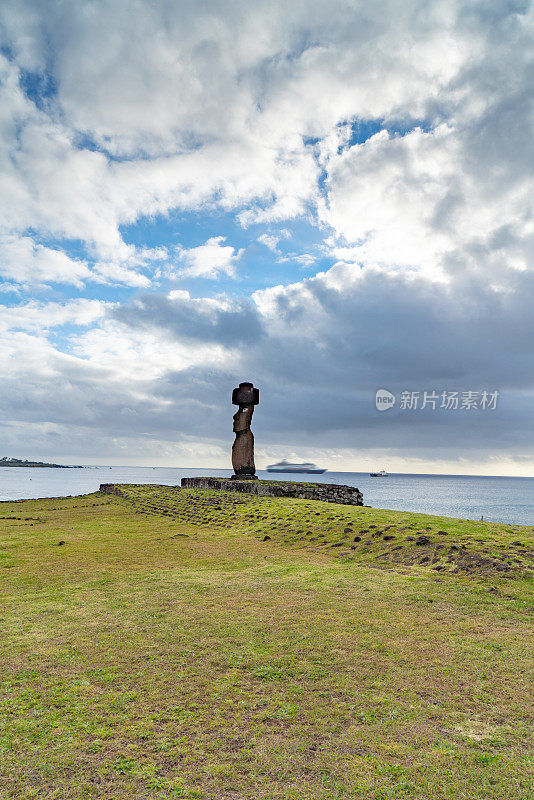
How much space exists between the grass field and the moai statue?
25.6 m

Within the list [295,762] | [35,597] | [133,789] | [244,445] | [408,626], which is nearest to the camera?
[133,789]

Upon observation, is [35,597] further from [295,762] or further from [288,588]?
[295,762]

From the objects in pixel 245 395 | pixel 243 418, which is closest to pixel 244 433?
pixel 243 418

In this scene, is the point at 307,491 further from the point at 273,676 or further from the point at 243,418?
the point at 273,676

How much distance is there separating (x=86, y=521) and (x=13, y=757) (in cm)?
2114

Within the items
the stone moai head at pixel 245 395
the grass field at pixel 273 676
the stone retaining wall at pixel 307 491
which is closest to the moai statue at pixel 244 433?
the stone moai head at pixel 245 395

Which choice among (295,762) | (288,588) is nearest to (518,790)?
(295,762)

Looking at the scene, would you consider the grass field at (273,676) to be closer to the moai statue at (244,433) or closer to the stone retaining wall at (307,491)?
the stone retaining wall at (307,491)

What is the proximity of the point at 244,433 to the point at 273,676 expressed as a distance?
33.3 m

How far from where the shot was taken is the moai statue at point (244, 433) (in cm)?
3916

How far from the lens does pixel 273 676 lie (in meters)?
6.12

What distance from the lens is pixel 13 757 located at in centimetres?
441

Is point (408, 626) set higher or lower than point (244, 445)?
lower

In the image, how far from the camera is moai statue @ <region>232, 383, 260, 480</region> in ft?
128
